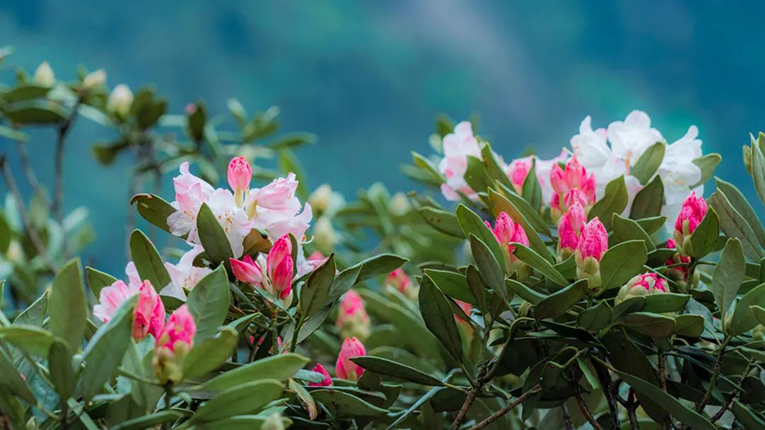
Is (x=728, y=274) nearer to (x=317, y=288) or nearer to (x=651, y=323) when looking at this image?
(x=651, y=323)

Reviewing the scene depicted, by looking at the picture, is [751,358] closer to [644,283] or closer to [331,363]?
[644,283]

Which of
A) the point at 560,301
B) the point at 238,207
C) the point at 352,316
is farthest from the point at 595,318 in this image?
the point at 352,316

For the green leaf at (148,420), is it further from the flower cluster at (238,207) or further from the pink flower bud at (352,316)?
the pink flower bud at (352,316)

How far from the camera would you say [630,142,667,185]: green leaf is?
0.96m

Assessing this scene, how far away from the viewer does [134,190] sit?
2.06 metres

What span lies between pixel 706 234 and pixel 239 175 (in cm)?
46

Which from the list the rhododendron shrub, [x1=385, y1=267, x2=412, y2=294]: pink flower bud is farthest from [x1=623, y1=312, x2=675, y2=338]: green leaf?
[x1=385, y1=267, x2=412, y2=294]: pink flower bud

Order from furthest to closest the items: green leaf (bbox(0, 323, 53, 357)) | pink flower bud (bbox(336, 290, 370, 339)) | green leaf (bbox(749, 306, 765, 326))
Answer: pink flower bud (bbox(336, 290, 370, 339)) < green leaf (bbox(749, 306, 765, 326)) < green leaf (bbox(0, 323, 53, 357))

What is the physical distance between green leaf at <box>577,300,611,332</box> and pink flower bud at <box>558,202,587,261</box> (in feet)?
0.35

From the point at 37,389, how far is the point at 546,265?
0.44 metres

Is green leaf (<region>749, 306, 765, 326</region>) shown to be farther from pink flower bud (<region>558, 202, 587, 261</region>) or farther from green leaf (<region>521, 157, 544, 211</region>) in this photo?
green leaf (<region>521, 157, 544, 211</region>)

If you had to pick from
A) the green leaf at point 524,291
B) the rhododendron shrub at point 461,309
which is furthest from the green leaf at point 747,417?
the green leaf at point 524,291

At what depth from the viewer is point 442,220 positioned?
3.31ft

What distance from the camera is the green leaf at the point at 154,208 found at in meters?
0.79
